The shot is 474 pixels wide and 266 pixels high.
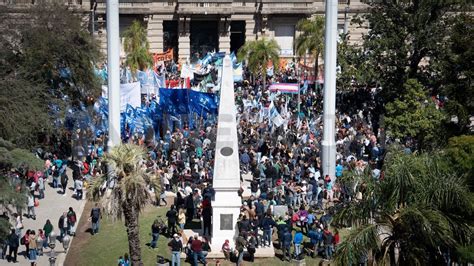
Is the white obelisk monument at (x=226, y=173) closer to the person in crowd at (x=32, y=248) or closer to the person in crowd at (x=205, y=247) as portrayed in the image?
the person in crowd at (x=205, y=247)

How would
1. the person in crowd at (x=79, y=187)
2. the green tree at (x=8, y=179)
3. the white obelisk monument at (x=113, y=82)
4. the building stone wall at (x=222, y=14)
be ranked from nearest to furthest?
1. the green tree at (x=8, y=179)
2. the white obelisk monument at (x=113, y=82)
3. the person in crowd at (x=79, y=187)
4. the building stone wall at (x=222, y=14)

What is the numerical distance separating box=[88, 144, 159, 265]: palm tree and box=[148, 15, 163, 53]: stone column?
4028 cm

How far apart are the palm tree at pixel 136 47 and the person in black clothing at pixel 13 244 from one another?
25756mm

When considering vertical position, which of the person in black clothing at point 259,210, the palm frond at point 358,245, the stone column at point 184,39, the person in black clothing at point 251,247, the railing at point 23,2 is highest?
the railing at point 23,2

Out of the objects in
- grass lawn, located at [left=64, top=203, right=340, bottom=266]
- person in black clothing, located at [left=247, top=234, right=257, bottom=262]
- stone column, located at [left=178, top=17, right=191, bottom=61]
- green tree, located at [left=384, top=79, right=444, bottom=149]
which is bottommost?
grass lawn, located at [left=64, top=203, right=340, bottom=266]

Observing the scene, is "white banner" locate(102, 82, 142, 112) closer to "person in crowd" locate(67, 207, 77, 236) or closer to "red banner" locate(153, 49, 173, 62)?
"person in crowd" locate(67, 207, 77, 236)

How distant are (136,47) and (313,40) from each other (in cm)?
1134

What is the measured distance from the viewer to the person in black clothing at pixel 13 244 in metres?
25.6

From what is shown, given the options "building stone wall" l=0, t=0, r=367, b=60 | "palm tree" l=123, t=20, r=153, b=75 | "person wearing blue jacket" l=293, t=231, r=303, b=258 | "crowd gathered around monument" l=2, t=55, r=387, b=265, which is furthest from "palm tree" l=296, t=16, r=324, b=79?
"person wearing blue jacket" l=293, t=231, r=303, b=258

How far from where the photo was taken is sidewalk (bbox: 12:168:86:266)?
87.4 feet

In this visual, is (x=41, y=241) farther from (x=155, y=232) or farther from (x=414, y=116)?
(x=414, y=116)

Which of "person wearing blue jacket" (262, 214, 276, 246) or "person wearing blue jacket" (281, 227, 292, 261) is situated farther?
"person wearing blue jacket" (262, 214, 276, 246)

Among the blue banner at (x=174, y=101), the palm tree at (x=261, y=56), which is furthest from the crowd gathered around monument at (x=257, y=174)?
the palm tree at (x=261, y=56)

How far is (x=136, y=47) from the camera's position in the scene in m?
53.2
